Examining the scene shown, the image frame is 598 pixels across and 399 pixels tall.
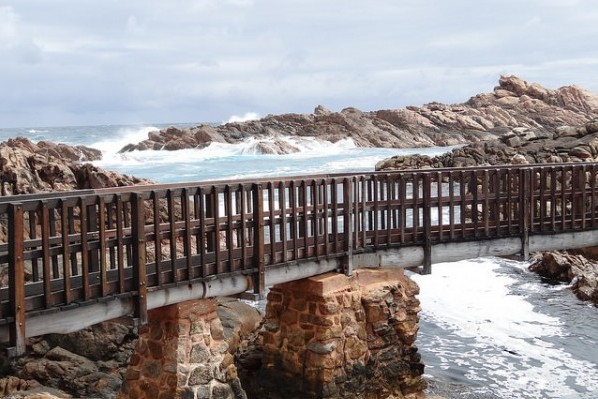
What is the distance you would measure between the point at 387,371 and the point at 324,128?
78.5m

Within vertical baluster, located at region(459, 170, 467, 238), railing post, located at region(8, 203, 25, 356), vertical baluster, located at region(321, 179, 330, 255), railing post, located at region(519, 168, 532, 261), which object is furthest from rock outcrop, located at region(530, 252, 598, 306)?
railing post, located at region(8, 203, 25, 356)

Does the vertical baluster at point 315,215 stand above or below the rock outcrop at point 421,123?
below

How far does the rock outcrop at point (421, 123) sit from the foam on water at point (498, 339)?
5788cm

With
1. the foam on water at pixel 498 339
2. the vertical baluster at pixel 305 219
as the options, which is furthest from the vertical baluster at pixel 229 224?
the foam on water at pixel 498 339

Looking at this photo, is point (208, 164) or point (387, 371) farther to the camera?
point (208, 164)

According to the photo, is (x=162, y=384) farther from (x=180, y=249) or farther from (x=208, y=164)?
(x=208, y=164)

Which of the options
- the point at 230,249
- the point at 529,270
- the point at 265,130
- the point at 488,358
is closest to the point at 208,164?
the point at 265,130

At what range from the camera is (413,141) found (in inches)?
3477

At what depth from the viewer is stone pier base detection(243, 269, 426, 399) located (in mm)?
10812

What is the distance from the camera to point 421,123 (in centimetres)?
9344

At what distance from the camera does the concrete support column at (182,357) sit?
9430 millimetres

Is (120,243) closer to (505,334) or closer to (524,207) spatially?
(524,207)

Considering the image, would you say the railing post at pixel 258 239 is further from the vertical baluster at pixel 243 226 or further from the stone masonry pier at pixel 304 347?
the stone masonry pier at pixel 304 347

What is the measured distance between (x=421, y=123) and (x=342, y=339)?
278ft
